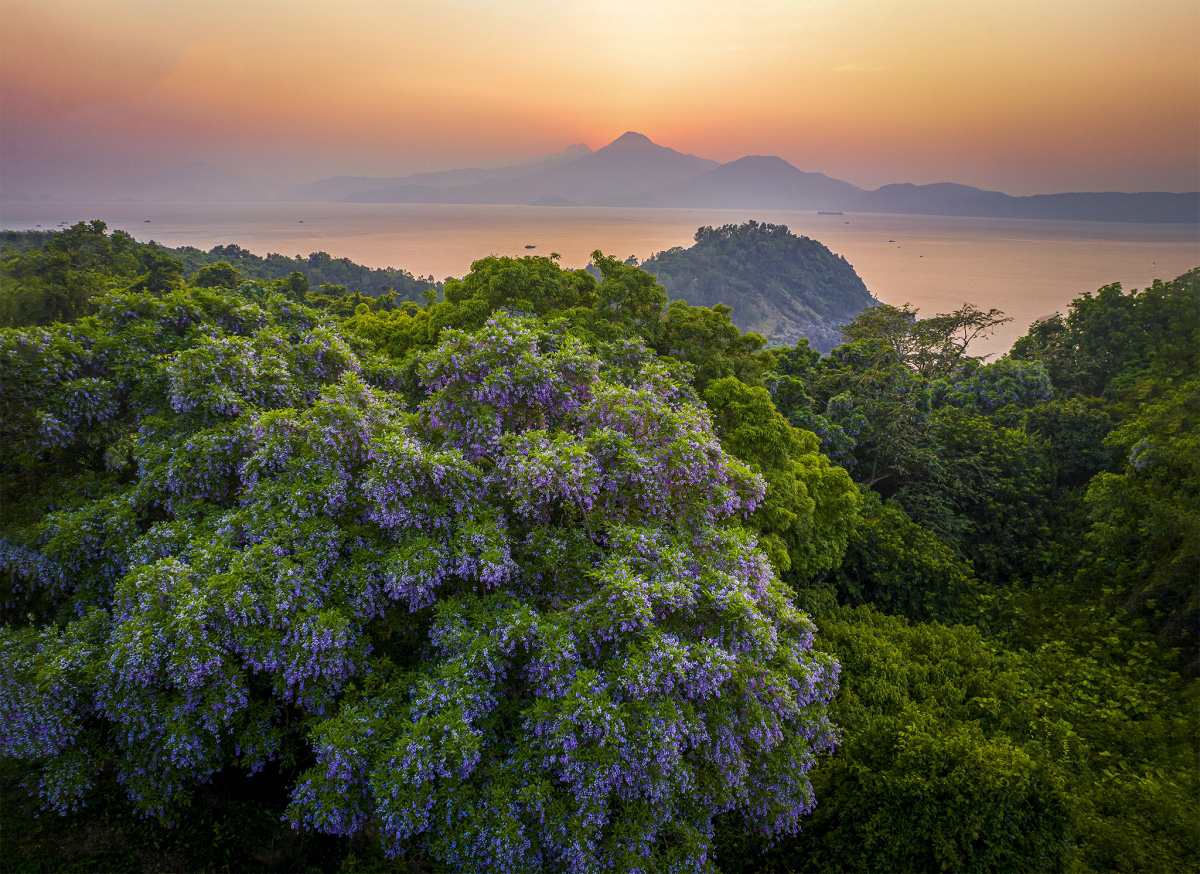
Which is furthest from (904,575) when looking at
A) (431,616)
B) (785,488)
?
(431,616)

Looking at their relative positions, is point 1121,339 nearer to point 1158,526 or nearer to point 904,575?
point 1158,526

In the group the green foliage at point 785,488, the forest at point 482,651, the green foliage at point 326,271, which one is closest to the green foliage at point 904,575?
the green foliage at point 785,488

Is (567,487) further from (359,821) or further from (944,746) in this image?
(944,746)

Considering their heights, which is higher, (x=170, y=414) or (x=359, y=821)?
(x=170, y=414)

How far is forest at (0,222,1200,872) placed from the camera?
21.7ft

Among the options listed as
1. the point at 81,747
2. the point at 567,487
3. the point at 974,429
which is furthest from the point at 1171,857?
the point at 974,429

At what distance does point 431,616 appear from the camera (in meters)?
8.24

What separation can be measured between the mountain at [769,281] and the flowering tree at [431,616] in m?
102

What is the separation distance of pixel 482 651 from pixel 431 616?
1820mm

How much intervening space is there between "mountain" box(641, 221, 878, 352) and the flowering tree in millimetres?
101653

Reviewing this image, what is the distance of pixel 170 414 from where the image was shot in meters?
10.6

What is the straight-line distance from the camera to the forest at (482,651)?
6.62 m

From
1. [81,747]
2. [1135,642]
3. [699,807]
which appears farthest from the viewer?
[1135,642]

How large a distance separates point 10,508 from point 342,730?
844 centimetres
